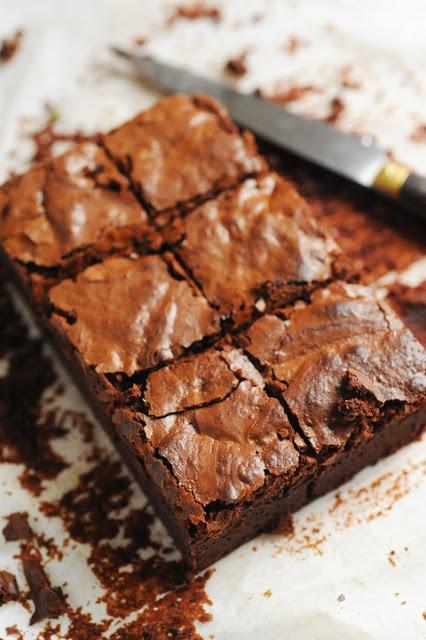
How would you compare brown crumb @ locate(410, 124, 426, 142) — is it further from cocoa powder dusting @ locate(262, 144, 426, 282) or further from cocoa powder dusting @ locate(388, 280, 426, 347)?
cocoa powder dusting @ locate(388, 280, 426, 347)

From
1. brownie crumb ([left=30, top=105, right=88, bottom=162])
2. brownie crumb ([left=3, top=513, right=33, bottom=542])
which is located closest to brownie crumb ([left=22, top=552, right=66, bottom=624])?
brownie crumb ([left=3, top=513, right=33, bottom=542])

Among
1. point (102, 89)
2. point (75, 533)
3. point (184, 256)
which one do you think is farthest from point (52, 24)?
point (75, 533)

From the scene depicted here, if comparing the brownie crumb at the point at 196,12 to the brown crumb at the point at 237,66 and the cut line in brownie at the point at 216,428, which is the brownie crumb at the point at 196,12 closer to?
the brown crumb at the point at 237,66

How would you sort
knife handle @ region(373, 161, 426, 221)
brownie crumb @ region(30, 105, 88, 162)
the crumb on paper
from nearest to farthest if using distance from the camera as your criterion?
knife handle @ region(373, 161, 426, 221) → brownie crumb @ region(30, 105, 88, 162) → the crumb on paper

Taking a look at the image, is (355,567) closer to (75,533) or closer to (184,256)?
(75,533)

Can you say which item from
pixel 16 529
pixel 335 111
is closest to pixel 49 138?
pixel 335 111
